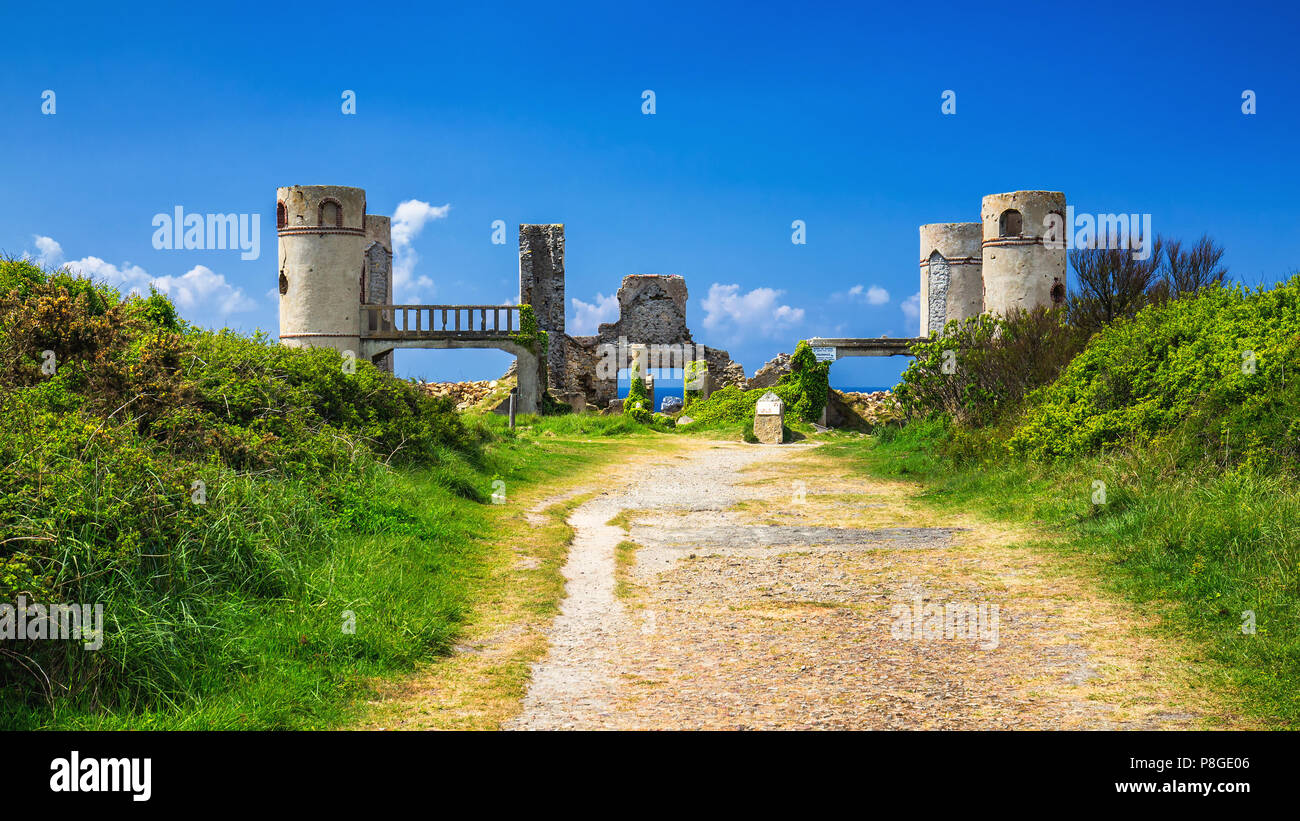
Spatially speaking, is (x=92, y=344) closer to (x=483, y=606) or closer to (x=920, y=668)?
(x=483, y=606)

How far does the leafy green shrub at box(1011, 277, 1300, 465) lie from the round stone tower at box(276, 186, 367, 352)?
2071 cm

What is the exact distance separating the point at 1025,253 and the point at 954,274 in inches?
199

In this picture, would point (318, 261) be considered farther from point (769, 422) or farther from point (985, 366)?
point (985, 366)

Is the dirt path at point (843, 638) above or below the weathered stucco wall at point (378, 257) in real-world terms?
below

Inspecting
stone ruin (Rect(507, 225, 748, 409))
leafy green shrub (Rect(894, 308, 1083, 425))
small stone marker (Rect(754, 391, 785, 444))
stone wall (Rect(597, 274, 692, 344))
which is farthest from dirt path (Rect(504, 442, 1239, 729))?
stone wall (Rect(597, 274, 692, 344))

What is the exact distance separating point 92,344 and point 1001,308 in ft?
86.7

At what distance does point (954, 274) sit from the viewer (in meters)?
35.5

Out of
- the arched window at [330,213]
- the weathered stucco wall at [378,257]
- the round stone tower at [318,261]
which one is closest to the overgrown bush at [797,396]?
the round stone tower at [318,261]

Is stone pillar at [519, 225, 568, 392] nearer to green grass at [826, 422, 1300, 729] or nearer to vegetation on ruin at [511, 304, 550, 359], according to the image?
vegetation on ruin at [511, 304, 550, 359]

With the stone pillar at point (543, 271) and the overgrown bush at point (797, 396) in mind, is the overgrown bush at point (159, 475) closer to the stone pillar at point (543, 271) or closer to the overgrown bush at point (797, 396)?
the overgrown bush at point (797, 396)

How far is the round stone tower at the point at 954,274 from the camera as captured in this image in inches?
1394

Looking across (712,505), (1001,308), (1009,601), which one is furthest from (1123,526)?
(1001,308)

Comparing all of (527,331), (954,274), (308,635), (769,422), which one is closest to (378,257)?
(527,331)

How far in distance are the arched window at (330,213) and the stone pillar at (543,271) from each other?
793cm
